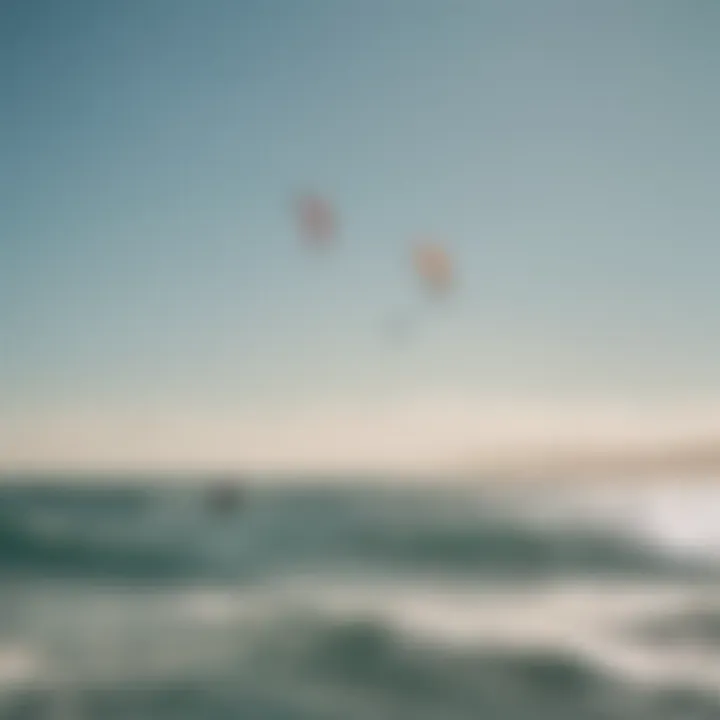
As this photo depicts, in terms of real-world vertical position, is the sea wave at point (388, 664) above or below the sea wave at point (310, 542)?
below

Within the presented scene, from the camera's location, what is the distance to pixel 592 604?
15.4 feet

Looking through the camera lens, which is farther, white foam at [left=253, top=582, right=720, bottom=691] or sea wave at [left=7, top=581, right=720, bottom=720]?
white foam at [left=253, top=582, right=720, bottom=691]

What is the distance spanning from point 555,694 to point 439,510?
22.2 feet

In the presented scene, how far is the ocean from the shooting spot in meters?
3.39

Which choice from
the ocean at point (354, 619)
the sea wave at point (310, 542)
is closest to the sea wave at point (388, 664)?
the ocean at point (354, 619)

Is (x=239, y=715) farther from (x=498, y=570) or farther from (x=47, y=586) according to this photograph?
(x=498, y=570)

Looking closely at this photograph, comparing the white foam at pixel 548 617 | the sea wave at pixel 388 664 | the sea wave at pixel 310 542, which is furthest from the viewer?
the sea wave at pixel 310 542

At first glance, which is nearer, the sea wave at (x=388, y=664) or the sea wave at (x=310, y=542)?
the sea wave at (x=388, y=664)

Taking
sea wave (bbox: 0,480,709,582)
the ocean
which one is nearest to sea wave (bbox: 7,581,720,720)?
the ocean

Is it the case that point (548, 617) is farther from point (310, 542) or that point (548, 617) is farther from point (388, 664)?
Answer: point (310, 542)

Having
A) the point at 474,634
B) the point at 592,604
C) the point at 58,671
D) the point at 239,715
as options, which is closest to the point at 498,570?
the point at 592,604

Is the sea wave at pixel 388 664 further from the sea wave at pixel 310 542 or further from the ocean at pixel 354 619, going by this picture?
the sea wave at pixel 310 542

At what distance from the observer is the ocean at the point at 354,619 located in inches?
133

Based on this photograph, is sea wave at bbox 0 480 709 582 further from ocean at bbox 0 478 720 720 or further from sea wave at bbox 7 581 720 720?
sea wave at bbox 7 581 720 720
